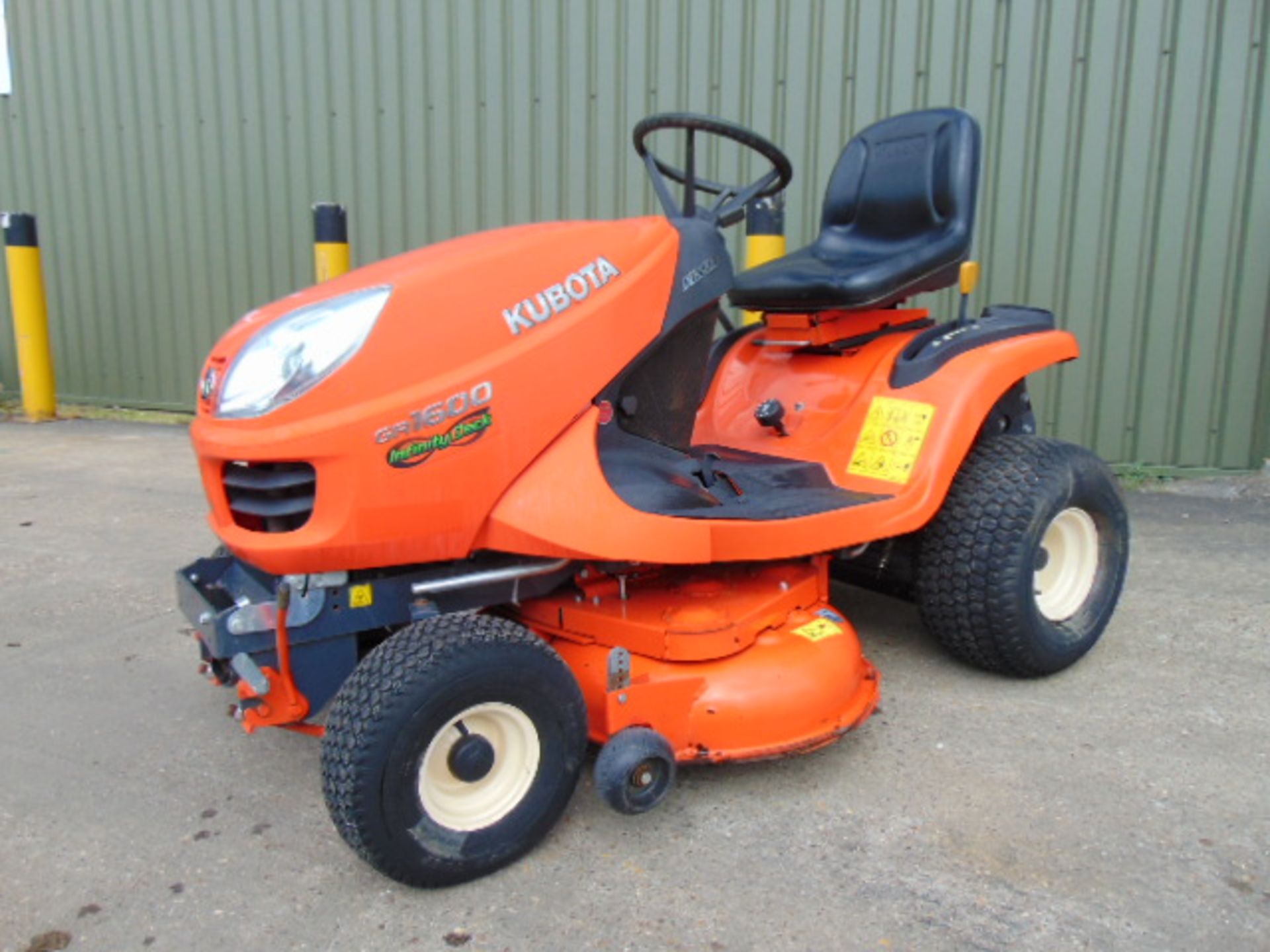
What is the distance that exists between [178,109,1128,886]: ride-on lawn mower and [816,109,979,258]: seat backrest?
0.58ft

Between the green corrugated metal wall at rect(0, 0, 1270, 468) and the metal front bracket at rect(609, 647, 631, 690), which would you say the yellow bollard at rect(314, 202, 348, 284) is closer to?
the green corrugated metal wall at rect(0, 0, 1270, 468)

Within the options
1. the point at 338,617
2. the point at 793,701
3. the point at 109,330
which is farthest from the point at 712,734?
the point at 109,330

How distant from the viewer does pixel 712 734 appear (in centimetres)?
212

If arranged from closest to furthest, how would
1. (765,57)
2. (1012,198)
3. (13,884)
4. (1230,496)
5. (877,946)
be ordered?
1. (877,946)
2. (13,884)
3. (1230,496)
4. (1012,198)
5. (765,57)

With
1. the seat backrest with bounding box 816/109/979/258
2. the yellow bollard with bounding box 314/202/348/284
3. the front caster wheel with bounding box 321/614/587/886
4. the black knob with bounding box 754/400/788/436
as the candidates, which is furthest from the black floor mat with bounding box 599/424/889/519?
the yellow bollard with bounding box 314/202/348/284

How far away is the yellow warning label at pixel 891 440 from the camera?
2572mm

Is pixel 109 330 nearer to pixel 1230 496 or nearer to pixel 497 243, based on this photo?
pixel 497 243

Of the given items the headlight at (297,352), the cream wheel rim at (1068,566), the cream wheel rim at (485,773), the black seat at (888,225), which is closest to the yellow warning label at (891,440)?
the black seat at (888,225)

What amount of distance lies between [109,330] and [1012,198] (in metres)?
6.21

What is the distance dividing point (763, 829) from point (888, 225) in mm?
1869

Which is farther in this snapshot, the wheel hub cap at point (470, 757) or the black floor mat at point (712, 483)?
the black floor mat at point (712, 483)

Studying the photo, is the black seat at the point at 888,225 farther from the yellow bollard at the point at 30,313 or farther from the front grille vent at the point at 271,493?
the yellow bollard at the point at 30,313

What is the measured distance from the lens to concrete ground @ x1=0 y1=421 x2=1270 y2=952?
177 centimetres

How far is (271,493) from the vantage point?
1.84 metres
